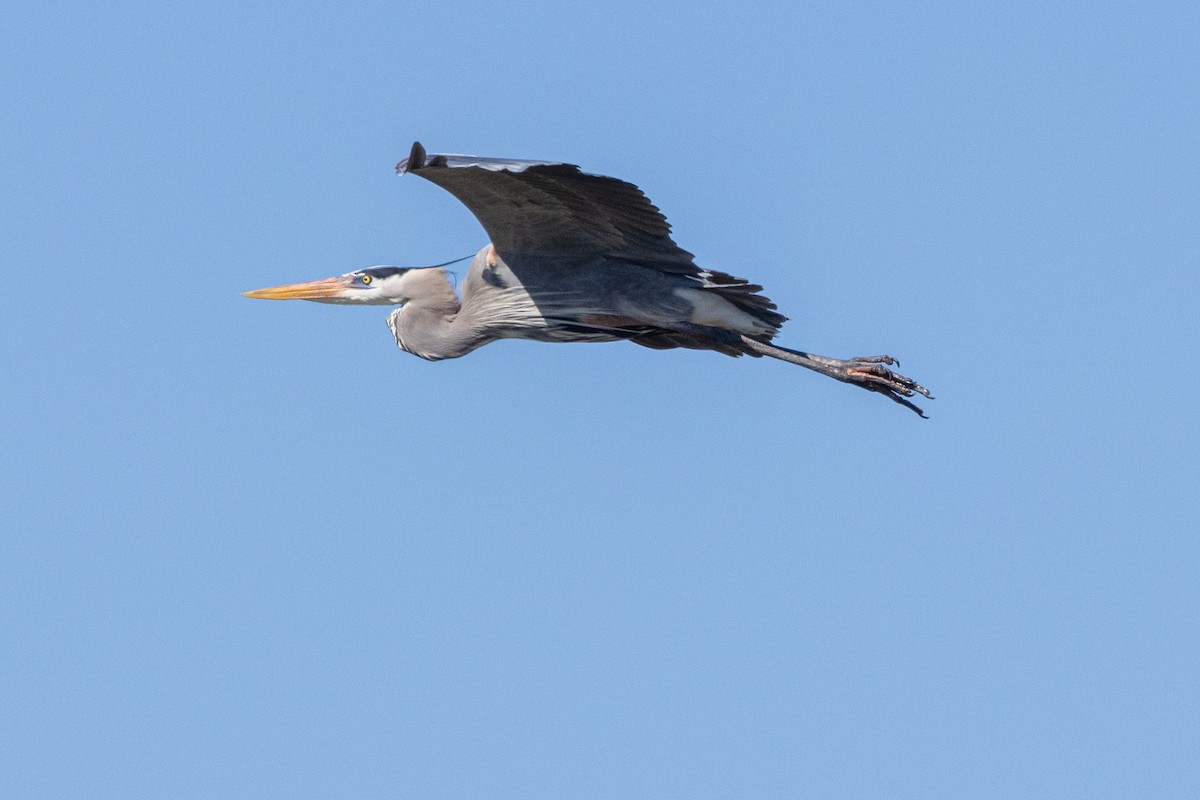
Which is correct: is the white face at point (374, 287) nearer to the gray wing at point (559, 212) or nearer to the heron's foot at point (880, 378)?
the gray wing at point (559, 212)

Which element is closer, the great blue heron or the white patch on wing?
the great blue heron

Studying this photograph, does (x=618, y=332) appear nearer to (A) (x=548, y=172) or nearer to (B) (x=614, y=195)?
(B) (x=614, y=195)

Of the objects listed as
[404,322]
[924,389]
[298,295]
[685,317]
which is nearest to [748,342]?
[685,317]

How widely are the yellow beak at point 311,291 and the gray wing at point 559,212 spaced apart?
6.19 feet

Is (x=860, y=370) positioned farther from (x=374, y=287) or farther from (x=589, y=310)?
(x=374, y=287)

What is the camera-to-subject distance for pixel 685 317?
1004 centimetres

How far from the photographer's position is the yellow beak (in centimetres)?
1138

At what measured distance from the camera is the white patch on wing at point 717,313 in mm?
9953

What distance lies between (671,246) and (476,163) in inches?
73.8

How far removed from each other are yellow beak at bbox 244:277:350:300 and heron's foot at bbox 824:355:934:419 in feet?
11.0

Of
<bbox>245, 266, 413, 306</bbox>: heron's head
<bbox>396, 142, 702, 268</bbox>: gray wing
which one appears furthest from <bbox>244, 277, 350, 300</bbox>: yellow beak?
<bbox>396, 142, 702, 268</bbox>: gray wing

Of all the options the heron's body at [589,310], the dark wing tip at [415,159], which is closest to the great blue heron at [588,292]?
the heron's body at [589,310]

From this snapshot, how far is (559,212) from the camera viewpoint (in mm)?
9469

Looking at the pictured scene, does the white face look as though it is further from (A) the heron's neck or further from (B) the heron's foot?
(B) the heron's foot
